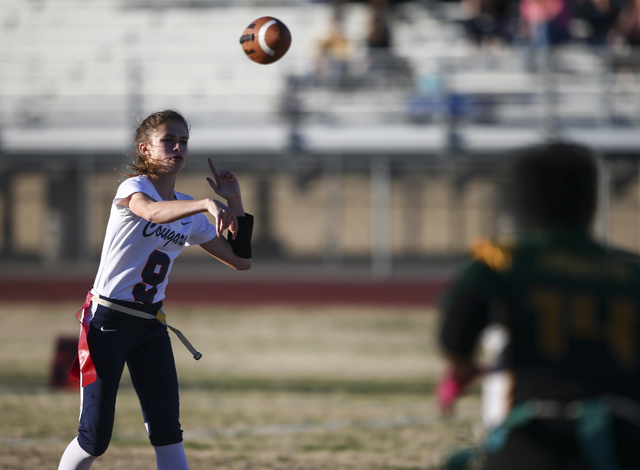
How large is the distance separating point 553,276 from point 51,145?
15598mm

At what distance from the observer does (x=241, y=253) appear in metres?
4.11

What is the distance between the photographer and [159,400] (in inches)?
149

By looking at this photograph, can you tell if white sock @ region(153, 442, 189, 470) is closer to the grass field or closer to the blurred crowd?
the grass field

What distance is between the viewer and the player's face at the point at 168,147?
12.7 feet

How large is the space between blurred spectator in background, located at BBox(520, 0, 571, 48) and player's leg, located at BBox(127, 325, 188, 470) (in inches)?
564

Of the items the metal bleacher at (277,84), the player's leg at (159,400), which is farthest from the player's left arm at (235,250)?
the metal bleacher at (277,84)

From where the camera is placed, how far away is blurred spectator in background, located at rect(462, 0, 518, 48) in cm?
1686

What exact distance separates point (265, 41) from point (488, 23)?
41.8 ft

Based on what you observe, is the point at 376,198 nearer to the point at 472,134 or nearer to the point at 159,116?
the point at 472,134

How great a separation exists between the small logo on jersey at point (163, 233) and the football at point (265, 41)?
181 centimetres

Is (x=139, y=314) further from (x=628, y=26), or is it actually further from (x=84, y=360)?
(x=628, y=26)

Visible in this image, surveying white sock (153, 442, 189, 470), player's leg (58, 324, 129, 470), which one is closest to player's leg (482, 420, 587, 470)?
white sock (153, 442, 189, 470)

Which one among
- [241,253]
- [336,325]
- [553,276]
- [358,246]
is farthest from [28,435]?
[358,246]

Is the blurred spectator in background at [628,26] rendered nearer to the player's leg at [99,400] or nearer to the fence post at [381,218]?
the fence post at [381,218]
